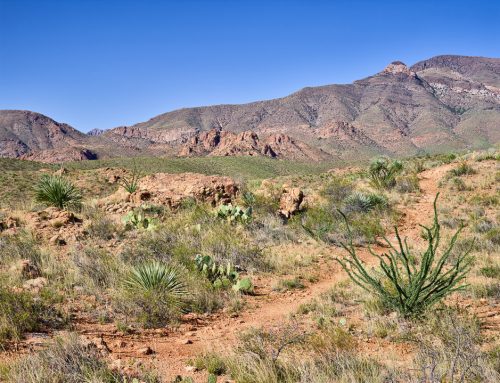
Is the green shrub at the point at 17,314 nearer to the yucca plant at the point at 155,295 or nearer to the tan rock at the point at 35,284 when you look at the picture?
the tan rock at the point at 35,284

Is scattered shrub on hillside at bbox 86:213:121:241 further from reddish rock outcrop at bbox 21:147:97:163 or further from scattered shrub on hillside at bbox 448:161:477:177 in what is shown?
reddish rock outcrop at bbox 21:147:97:163

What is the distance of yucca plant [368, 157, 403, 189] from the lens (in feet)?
50.4

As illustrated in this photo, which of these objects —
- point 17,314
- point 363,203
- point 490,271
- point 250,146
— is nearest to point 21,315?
point 17,314

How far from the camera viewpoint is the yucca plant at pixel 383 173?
15375mm

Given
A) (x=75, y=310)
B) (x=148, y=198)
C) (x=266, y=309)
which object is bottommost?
(x=266, y=309)

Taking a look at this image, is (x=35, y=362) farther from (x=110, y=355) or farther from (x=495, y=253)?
(x=495, y=253)

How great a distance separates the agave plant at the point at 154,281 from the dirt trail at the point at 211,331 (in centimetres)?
63

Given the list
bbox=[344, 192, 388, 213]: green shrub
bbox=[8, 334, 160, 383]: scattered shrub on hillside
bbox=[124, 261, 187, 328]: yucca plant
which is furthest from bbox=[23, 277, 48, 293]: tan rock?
bbox=[344, 192, 388, 213]: green shrub

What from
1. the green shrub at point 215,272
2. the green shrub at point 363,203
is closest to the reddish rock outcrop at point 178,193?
the green shrub at point 363,203

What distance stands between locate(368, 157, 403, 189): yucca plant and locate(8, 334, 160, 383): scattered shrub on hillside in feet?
44.4

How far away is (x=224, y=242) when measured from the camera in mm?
8641

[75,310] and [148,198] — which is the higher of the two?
[148,198]

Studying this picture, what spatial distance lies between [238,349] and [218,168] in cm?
6843

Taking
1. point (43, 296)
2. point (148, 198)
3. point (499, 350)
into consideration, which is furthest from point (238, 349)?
point (148, 198)
